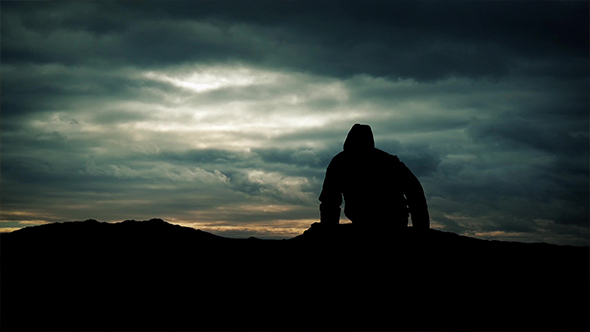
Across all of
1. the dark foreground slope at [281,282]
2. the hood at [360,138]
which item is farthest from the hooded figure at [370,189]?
the dark foreground slope at [281,282]

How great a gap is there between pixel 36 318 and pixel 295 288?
4.85 meters

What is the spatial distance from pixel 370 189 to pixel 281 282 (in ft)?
11.1

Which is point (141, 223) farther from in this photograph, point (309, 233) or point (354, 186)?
point (354, 186)

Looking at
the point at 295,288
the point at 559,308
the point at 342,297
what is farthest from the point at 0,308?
the point at 559,308

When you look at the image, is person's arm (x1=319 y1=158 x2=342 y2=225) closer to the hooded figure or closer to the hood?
the hooded figure

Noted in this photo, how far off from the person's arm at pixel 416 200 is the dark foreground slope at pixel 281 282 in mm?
381

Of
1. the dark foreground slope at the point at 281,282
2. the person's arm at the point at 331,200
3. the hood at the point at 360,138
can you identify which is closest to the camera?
the dark foreground slope at the point at 281,282

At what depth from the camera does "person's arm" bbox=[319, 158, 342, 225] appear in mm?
11781

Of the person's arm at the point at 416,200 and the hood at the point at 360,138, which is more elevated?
the hood at the point at 360,138

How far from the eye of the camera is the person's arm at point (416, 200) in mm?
11867

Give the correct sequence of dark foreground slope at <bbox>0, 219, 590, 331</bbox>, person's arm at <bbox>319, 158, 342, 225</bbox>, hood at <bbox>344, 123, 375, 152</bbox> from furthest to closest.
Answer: person's arm at <bbox>319, 158, 342, 225</bbox> → hood at <bbox>344, 123, 375, 152</bbox> → dark foreground slope at <bbox>0, 219, 590, 331</bbox>

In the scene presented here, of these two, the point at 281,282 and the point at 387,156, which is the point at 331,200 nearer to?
the point at 387,156

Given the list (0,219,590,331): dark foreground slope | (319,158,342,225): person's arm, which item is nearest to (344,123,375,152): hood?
(319,158,342,225): person's arm

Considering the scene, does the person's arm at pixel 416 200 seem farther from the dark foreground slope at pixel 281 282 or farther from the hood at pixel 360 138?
the hood at pixel 360 138
